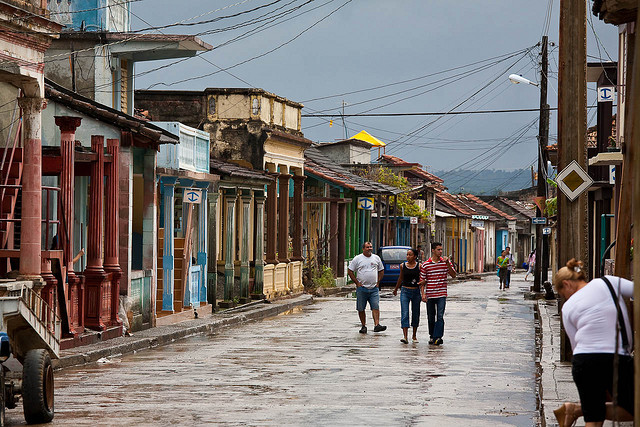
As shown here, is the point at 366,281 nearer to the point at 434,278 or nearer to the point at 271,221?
the point at 434,278

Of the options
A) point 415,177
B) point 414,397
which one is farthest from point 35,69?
point 415,177

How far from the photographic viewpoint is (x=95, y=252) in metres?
19.3

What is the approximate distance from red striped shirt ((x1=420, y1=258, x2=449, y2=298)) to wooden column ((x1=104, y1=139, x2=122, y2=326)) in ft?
17.6

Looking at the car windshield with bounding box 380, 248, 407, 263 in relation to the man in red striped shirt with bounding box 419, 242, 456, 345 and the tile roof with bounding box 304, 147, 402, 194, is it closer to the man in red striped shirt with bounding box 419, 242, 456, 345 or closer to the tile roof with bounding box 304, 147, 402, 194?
the tile roof with bounding box 304, 147, 402, 194

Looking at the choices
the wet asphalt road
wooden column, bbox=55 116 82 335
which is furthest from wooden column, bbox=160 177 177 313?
wooden column, bbox=55 116 82 335

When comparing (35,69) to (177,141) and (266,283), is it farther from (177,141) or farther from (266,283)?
(266,283)

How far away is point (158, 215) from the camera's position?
2444cm

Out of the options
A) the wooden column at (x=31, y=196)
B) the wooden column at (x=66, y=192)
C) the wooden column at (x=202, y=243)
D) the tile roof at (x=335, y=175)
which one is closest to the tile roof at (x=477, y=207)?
the tile roof at (x=335, y=175)

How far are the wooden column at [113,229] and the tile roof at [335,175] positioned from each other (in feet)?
72.3

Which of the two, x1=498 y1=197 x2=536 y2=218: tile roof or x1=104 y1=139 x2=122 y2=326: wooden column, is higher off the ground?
x1=498 y1=197 x2=536 y2=218: tile roof

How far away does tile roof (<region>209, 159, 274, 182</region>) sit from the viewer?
28.2 meters

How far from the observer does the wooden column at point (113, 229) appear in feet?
64.8

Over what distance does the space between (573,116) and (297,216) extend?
71.1ft

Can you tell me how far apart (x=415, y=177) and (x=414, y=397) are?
59.7 meters
